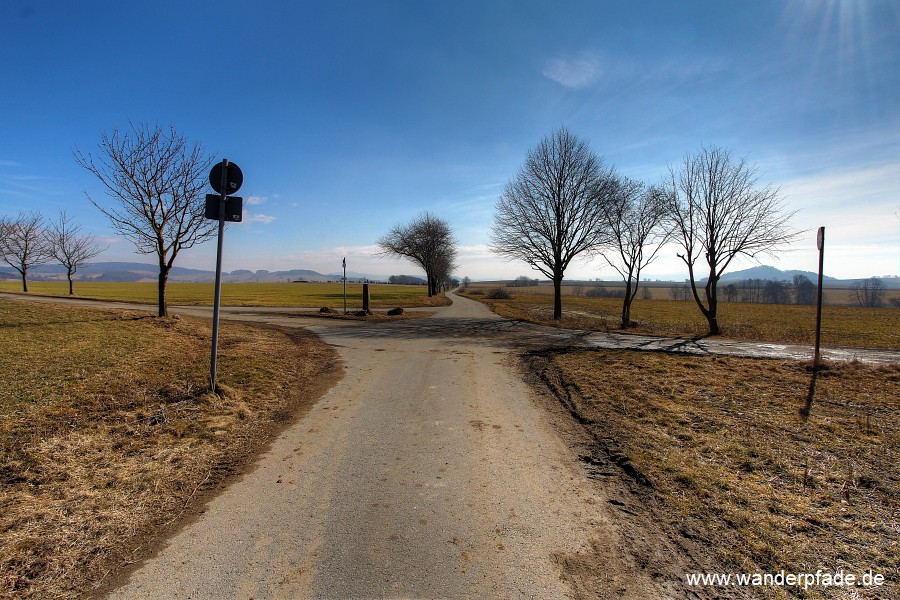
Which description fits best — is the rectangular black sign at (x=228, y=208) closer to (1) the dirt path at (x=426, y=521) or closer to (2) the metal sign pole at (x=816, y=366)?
(1) the dirt path at (x=426, y=521)

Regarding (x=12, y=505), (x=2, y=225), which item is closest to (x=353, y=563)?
(x=12, y=505)

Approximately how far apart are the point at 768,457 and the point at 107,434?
25.4 ft

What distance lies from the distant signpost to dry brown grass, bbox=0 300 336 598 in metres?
1.03

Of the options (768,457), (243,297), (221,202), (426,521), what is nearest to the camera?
(426,521)

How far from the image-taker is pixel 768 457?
4.35 meters

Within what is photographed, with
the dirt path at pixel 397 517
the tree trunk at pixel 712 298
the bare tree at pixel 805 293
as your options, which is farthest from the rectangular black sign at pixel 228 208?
the bare tree at pixel 805 293

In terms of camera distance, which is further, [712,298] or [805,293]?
[805,293]

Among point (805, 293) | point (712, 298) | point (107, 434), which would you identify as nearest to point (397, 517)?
point (107, 434)

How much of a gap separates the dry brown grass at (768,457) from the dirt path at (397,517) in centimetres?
92

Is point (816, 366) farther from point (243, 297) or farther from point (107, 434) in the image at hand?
point (243, 297)

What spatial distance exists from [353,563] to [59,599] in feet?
5.53

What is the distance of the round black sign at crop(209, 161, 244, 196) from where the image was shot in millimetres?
5961

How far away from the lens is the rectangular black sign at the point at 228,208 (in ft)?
19.2

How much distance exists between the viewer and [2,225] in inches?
1038
